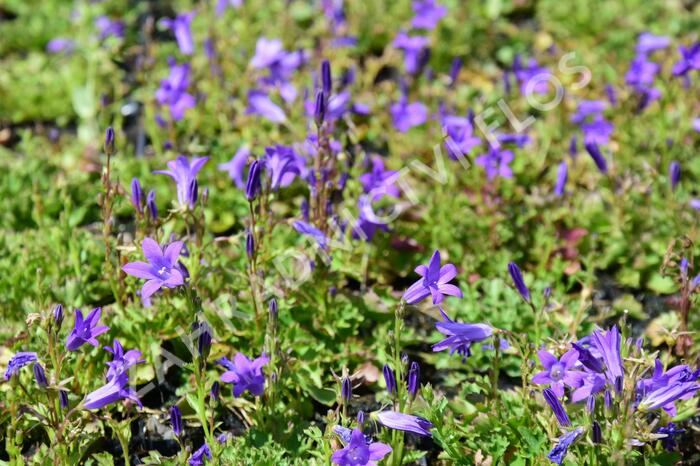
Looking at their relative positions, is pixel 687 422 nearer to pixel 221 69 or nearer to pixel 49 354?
pixel 49 354

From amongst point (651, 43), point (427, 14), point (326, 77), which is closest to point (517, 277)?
point (326, 77)

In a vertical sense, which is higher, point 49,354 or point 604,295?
point 49,354

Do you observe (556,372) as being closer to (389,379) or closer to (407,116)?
(389,379)

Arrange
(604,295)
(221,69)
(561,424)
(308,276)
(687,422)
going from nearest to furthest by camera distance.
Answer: (561,424)
(687,422)
(308,276)
(604,295)
(221,69)

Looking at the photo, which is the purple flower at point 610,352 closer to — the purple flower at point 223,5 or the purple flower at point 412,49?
the purple flower at point 412,49

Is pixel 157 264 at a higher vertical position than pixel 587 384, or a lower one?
higher

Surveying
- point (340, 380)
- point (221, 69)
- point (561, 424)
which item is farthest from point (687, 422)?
point (221, 69)

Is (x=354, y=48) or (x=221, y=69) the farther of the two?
(x=354, y=48)
